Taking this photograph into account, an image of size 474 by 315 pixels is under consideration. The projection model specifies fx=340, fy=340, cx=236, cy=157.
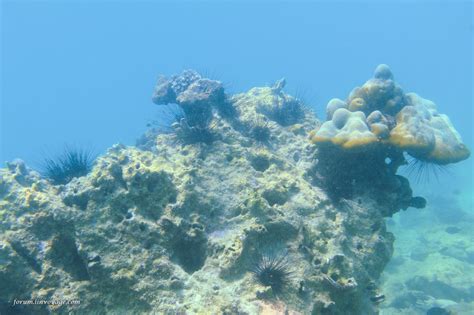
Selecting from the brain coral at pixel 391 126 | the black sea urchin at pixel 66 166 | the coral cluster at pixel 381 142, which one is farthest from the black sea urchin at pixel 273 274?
the black sea urchin at pixel 66 166

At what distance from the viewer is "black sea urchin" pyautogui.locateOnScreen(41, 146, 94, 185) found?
6547 millimetres

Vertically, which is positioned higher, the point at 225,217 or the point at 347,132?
the point at 347,132

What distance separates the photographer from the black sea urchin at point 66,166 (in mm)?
6547

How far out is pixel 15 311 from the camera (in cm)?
427

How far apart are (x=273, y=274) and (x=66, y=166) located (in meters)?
4.52

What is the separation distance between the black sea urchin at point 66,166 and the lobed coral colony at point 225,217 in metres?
0.07

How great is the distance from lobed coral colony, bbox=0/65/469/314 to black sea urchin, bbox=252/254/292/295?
0.01 m

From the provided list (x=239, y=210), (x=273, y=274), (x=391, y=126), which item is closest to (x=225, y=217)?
(x=239, y=210)

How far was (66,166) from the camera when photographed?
6582mm

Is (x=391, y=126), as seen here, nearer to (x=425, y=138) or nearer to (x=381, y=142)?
(x=381, y=142)

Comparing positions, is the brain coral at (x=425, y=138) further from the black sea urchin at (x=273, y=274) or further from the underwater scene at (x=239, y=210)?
the black sea urchin at (x=273, y=274)

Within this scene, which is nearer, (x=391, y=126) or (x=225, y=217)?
(x=225, y=217)

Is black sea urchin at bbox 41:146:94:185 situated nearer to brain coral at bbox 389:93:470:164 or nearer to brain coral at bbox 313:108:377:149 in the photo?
brain coral at bbox 313:108:377:149

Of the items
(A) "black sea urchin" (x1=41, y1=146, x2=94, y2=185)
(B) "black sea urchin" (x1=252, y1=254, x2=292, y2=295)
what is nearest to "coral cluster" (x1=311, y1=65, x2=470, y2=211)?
(B) "black sea urchin" (x1=252, y1=254, x2=292, y2=295)
